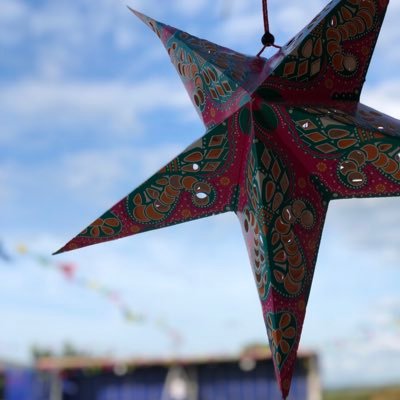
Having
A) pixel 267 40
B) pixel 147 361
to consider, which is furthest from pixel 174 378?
pixel 267 40

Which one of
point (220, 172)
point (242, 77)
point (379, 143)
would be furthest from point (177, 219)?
point (379, 143)

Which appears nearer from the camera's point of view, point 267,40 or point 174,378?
point 267,40

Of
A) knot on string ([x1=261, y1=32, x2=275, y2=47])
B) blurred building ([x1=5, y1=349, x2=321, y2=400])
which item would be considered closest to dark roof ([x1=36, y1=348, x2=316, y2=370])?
blurred building ([x1=5, y1=349, x2=321, y2=400])

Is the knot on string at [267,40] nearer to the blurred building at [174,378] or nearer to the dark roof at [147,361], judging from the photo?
the dark roof at [147,361]

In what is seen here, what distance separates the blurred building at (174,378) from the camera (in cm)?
541

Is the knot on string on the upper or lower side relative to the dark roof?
lower

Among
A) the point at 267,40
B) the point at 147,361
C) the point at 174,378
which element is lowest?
the point at 267,40

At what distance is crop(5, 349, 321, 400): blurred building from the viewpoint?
5410mm

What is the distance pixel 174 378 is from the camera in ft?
18.3

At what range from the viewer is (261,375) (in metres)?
5.49

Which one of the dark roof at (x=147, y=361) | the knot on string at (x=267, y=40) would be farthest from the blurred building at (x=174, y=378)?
the knot on string at (x=267, y=40)

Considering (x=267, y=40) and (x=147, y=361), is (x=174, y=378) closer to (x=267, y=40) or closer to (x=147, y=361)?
(x=147, y=361)

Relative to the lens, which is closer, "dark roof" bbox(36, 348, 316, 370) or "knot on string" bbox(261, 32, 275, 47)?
"knot on string" bbox(261, 32, 275, 47)

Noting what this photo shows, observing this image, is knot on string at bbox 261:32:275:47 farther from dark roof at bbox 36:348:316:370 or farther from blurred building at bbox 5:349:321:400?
blurred building at bbox 5:349:321:400
